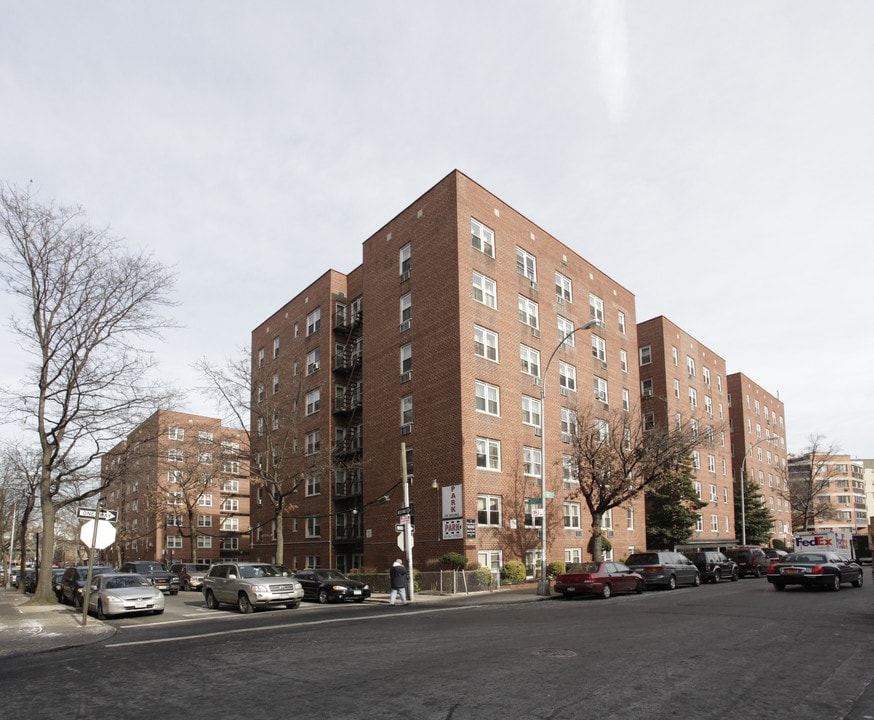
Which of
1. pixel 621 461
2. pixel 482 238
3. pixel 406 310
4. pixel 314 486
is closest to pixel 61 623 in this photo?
pixel 406 310

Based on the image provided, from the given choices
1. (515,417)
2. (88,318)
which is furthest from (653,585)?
(88,318)

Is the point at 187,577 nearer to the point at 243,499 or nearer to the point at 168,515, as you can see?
the point at 168,515

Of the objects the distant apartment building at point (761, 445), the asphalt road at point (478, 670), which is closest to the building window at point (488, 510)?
the asphalt road at point (478, 670)

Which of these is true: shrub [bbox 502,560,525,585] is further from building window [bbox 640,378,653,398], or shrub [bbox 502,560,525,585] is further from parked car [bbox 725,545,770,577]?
building window [bbox 640,378,653,398]

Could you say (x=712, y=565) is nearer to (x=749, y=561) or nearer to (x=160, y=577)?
(x=749, y=561)

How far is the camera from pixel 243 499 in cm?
7631

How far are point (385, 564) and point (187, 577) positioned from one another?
37.0 feet

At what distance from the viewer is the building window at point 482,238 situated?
1361 inches

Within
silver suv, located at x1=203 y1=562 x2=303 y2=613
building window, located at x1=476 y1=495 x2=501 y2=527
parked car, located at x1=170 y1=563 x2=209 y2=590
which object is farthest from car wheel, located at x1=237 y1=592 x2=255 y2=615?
parked car, located at x1=170 y1=563 x2=209 y2=590

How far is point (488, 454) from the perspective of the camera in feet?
107

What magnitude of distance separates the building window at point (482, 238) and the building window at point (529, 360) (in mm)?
5301

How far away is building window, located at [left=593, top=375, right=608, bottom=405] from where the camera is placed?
42.8 metres

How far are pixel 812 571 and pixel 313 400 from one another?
28.9m

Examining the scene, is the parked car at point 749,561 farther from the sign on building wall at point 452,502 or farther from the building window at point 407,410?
the building window at point 407,410
